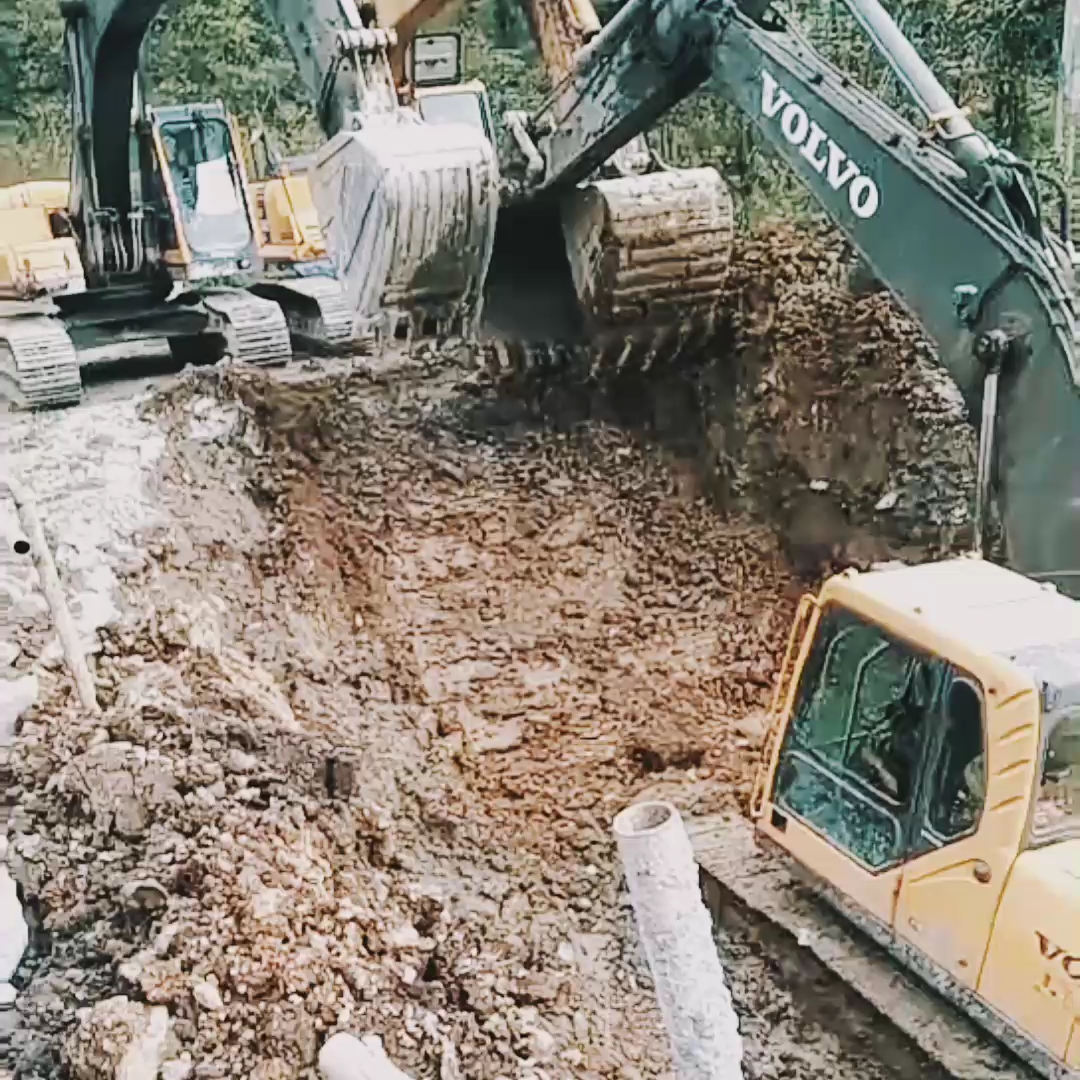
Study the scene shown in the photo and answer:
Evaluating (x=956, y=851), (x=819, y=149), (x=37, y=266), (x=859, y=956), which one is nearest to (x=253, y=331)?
(x=37, y=266)

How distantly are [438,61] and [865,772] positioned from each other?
19.9 ft

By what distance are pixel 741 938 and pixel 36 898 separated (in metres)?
2.22

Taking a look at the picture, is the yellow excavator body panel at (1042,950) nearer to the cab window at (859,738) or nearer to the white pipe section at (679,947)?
the cab window at (859,738)

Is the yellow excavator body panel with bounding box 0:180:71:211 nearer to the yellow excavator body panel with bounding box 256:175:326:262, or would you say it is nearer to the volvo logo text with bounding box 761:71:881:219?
the yellow excavator body panel with bounding box 256:175:326:262

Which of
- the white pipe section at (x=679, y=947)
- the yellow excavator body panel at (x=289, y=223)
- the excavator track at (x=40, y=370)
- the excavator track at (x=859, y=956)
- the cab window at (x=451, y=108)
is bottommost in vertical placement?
the excavator track at (x=859, y=956)

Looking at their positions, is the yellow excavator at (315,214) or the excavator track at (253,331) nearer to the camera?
the yellow excavator at (315,214)

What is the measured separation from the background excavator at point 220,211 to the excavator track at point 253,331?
0.01m

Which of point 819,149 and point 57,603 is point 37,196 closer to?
point 57,603

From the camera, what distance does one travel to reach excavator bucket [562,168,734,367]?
8641mm

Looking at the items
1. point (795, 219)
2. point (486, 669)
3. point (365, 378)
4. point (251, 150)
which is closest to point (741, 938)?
point (486, 669)

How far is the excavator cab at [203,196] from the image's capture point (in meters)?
10.2

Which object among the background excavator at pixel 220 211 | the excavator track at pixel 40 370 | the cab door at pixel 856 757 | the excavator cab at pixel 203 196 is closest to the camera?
the cab door at pixel 856 757

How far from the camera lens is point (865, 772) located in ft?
16.7

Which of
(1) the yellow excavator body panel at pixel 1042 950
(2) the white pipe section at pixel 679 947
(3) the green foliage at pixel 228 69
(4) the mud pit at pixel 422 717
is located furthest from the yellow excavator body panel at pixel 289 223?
(2) the white pipe section at pixel 679 947
